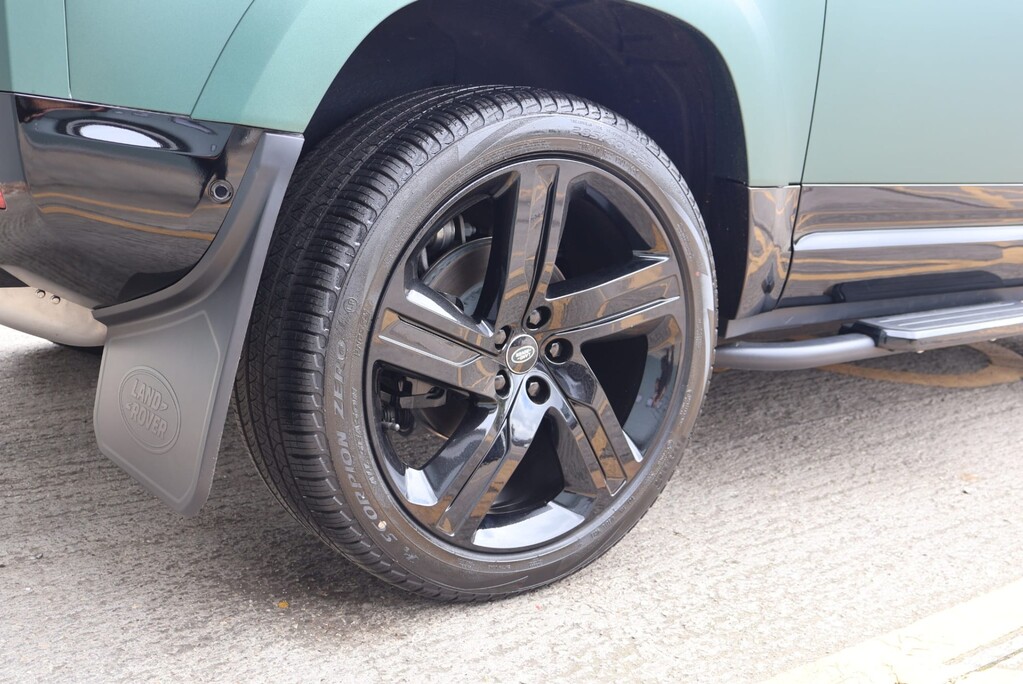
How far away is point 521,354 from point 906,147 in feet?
3.41

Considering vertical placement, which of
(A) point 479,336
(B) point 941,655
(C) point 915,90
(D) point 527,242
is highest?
(C) point 915,90

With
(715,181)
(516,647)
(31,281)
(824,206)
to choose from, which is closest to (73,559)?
(31,281)

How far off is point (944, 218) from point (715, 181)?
66cm

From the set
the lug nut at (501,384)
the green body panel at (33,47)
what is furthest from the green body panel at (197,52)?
the lug nut at (501,384)

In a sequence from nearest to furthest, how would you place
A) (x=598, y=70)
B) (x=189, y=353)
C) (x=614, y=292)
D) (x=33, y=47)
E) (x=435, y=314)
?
(x=33, y=47) < (x=189, y=353) < (x=435, y=314) < (x=614, y=292) < (x=598, y=70)

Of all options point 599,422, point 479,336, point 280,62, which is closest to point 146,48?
point 280,62

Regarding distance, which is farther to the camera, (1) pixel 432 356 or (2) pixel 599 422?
(2) pixel 599 422

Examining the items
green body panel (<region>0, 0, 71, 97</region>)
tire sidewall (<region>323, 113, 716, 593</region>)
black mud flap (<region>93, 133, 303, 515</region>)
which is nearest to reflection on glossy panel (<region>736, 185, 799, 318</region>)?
tire sidewall (<region>323, 113, 716, 593</region>)

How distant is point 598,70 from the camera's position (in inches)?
78.1

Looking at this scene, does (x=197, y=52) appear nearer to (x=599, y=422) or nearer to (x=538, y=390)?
(x=538, y=390)

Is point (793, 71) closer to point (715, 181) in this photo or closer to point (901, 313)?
point (715, 181)

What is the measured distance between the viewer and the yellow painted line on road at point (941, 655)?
61.0 inches

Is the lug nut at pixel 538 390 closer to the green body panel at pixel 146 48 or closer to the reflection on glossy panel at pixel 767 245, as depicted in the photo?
the reflection on glossy panel at pixel 767 245

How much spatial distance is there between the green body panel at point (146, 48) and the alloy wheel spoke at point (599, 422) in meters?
0.82
